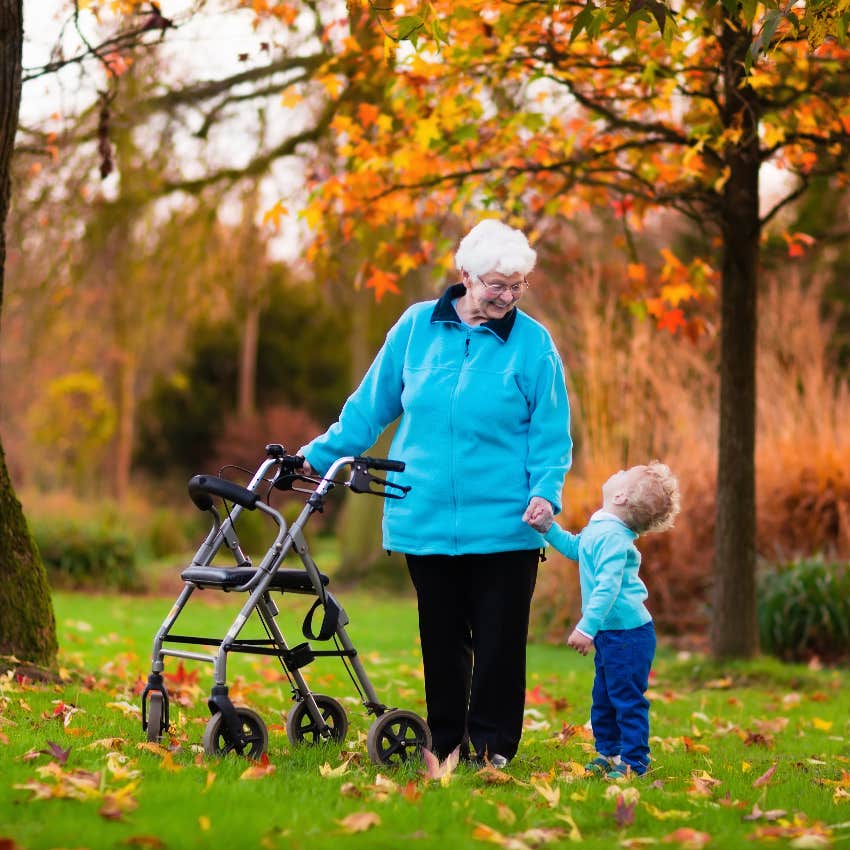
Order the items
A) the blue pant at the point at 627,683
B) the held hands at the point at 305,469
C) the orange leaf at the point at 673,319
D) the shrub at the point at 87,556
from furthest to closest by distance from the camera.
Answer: the shrub at the point at 87,556
the orange leaf at the point at 673,319
the held hands at the point at 305,469
the blue pant at the point at 627,683

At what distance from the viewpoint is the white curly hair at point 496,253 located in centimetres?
444

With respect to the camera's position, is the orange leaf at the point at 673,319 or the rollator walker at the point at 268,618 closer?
the rollator walker at the point at 268,618

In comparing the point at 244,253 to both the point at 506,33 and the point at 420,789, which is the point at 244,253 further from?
the point at 420,789

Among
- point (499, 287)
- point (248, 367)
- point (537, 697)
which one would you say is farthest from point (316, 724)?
point (248, 367)

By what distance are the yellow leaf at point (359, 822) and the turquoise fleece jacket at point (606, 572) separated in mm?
1219

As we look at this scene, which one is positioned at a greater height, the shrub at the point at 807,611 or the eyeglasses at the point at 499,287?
the eyeglasses at the point at 499,287

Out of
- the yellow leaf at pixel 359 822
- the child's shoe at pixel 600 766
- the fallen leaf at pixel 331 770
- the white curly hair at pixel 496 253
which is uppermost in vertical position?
the white curly hair at pixel 496 253

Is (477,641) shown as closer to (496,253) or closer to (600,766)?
(600,766)

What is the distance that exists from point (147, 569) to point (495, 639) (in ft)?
39.5

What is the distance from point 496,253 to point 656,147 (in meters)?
5.10

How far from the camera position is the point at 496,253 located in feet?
14.6

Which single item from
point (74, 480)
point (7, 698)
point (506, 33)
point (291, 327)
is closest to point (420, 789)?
point (7, 698)

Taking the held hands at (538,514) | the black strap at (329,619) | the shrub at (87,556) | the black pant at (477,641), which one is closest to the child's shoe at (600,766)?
the black pant at (477,641)

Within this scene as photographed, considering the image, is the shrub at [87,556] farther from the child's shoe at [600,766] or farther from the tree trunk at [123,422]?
the child's shoe at [600,766]
